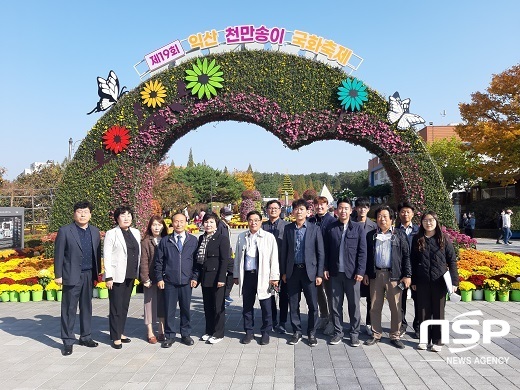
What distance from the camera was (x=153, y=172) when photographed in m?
10.6

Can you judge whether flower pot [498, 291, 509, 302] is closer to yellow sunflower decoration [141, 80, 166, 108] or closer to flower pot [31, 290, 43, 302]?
yellow sunflower decoration [141, 80, 166, 108]

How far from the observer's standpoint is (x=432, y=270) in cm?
489

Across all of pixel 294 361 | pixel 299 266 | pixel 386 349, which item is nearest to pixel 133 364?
pixel 294 361

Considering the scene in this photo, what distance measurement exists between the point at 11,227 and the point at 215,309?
945 cm

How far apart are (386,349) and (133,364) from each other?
2.80 m

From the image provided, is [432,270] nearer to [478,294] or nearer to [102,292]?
[478,294]

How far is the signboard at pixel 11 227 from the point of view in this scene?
1187cm

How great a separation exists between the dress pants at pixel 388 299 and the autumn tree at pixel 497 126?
17.6 meters

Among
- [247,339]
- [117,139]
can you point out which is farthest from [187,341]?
[117,139]


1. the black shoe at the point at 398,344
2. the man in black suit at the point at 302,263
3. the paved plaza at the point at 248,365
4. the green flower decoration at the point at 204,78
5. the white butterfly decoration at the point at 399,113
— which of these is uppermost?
Result: the green flower decoration at the point at 204,78

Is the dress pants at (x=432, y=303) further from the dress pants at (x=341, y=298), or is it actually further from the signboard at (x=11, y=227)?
the signboard at (x=11, y=227)

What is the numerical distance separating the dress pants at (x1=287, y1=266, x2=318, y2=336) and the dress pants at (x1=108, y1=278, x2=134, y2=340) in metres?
2.00

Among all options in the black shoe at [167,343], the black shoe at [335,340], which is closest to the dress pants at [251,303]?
the black shoe at [335,340]

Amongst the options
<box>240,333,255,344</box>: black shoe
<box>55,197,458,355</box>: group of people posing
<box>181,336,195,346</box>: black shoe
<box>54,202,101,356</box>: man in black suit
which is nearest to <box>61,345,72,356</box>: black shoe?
<box>54,202,101,356</box>: man in black suit
